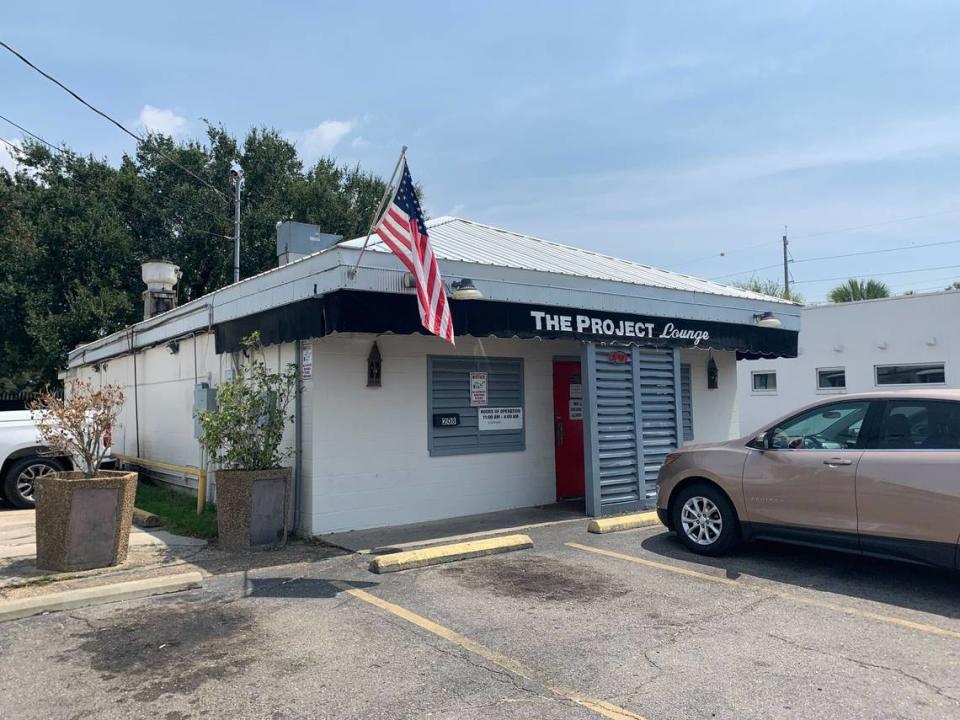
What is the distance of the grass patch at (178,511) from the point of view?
28.6 feet

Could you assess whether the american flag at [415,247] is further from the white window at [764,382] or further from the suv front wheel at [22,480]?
the white window at [764,382]

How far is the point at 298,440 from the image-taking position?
332 inches

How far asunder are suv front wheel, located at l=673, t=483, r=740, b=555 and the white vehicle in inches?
350

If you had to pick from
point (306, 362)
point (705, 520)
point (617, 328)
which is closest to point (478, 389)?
point (617, 328)

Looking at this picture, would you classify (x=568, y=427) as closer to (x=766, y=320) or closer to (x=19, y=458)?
(x=766, y=320)

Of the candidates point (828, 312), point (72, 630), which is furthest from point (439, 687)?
point (828, 312)

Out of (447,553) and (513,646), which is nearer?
(513,646)

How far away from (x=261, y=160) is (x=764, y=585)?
28.6 m

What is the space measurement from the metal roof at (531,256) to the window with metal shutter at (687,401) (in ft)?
4.65

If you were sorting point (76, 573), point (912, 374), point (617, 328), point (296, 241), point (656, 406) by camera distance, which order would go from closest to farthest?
point (76, 573), point (617, 328), point (656, 406), point (296, 241), point (912, 374)

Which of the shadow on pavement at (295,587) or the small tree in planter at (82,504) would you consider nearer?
the shadow on pavement at (295,587)

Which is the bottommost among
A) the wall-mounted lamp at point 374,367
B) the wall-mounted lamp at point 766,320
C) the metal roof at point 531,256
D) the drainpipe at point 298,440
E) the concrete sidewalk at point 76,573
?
the concrete sidewalk at point 76,573

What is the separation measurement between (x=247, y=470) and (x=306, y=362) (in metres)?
1.39

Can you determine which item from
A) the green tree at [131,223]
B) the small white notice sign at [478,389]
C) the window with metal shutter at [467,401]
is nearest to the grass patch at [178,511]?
the window with metal shutter at [467,401]
